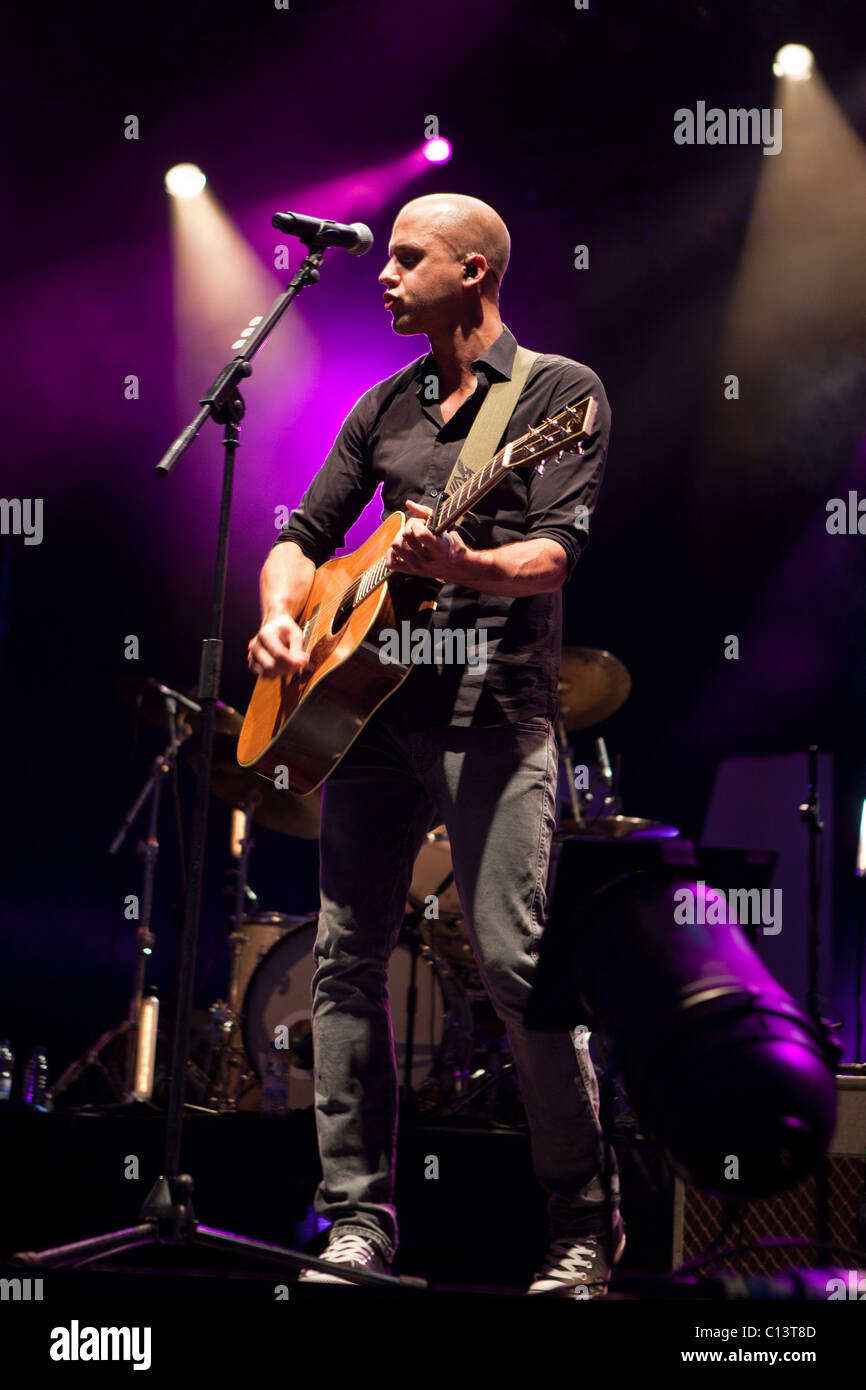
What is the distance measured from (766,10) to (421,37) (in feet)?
5.59

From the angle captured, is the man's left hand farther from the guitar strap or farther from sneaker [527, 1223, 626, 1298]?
sneaker [527, 1223, 626, 1298]

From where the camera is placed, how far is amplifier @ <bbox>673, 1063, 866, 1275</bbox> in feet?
11.0

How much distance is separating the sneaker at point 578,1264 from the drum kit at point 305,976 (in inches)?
102

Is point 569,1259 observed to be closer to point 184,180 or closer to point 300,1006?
point 300,1006

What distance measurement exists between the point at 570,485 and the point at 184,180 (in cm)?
474

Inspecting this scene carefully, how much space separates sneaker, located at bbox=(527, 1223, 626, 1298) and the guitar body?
44.9 inches

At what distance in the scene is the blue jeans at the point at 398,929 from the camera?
8.46 feet

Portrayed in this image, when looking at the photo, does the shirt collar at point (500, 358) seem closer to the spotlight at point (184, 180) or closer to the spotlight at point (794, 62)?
the spotlight at point (794, 62)

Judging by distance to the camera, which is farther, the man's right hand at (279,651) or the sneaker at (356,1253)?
the man's right hand at (279,651)

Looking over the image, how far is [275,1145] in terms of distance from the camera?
4188 mm

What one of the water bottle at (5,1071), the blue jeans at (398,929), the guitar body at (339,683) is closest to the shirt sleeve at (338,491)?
the guitar body at (339,683)

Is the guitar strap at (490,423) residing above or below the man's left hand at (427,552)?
above

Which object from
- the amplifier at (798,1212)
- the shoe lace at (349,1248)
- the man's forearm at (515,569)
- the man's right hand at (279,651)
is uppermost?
the man's forearm at (515,569)
